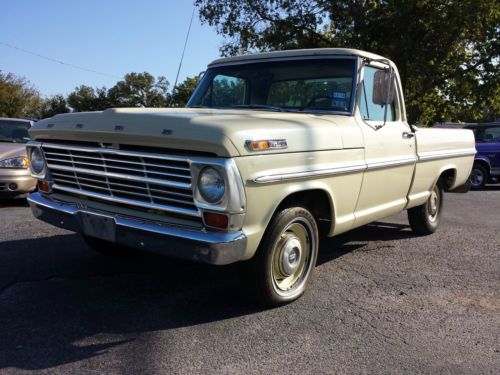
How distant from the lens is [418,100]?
1738 centimetres

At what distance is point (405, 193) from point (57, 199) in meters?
3.48

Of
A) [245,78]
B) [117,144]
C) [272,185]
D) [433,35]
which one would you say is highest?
[433,35]

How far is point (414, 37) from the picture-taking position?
14.8 metres

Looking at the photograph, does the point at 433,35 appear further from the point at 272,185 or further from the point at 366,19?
the point at 272,185

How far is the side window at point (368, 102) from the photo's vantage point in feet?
15.1

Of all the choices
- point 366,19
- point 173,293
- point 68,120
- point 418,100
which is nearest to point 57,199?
point 68,120

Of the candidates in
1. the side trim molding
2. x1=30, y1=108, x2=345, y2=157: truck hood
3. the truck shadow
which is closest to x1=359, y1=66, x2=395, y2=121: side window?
x1=30, y1=108, x2=345, y2=157: truck hood

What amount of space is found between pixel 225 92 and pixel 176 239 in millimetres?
2246

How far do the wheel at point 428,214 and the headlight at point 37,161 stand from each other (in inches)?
173

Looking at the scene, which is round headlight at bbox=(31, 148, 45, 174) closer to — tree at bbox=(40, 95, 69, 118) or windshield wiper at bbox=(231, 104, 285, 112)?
windshield wiper at bbox=(231, 104, 285, 112)

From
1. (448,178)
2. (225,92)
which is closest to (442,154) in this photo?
(448,178)

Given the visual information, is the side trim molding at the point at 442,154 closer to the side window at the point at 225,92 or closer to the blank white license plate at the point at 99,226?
the side window at the point at 225,92

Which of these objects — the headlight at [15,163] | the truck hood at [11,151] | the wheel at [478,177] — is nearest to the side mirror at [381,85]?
the headlight at [15,163]

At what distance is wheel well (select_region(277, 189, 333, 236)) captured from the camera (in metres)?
3.81
